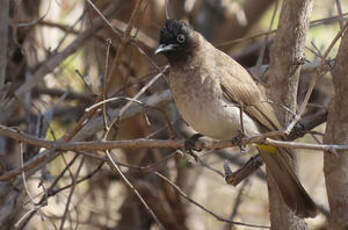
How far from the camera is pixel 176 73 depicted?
371cm

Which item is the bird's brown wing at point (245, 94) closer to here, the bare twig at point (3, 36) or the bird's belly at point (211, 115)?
the bird's belly at point (211, 115)

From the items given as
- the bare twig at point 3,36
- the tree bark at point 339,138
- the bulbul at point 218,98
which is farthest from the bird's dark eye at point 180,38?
the bare twig at point 3,36

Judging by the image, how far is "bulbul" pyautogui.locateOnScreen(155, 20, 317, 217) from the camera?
3.49 meters

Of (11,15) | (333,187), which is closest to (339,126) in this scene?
(333,187)

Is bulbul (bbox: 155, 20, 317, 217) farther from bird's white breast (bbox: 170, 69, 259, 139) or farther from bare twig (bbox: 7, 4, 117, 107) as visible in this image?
bare twig (bbox: 7, 4, 117, 107)

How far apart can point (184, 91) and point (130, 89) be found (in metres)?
1.07

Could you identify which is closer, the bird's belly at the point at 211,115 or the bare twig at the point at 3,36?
the bird's belly at the point at 211,115

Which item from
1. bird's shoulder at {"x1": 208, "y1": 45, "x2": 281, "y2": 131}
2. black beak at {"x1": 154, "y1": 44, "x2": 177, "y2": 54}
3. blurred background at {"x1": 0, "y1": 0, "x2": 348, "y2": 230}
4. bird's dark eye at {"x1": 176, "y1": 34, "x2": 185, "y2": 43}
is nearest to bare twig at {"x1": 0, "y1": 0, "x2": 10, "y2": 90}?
blurred background at {"x1": 0, "y1": 0, "x2": 348, "y2": 230}

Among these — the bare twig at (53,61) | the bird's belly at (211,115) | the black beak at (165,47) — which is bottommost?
the bird's belly at (211,115)

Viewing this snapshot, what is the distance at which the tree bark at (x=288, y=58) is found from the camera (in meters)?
3.49

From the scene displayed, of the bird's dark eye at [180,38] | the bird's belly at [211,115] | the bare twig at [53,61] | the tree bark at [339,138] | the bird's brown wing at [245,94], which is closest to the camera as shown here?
the tree bark at [339,138]

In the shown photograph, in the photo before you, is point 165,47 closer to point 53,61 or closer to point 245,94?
point 245,94

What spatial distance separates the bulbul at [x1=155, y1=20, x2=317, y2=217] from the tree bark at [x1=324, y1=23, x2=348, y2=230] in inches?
10.4

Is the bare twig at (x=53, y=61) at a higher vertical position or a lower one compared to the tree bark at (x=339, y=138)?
higher
